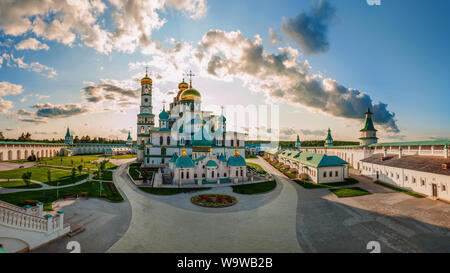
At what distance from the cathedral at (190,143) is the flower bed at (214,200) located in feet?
17.9

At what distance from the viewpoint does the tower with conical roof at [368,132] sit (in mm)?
43562

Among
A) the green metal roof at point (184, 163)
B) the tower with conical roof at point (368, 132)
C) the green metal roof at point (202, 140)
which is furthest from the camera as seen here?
the tower with conical roof at point (368, 132)

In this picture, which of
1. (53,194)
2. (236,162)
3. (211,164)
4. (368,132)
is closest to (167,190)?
(211,164)

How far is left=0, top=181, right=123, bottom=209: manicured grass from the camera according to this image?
17.9m

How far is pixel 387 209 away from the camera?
1708cm

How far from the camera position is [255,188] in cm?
2438

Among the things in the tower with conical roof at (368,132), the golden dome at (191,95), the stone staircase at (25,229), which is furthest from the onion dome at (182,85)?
the tower with conical roof at (368,132)

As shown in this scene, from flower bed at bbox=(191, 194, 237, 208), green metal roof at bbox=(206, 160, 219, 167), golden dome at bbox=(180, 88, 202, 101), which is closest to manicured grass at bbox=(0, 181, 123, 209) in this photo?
flower bed at bbox=(191, 194, 237, 208)

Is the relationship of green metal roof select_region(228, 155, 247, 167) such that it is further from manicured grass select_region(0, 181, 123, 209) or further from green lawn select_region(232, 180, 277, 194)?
manicured grass select_region(0, 181, 123, 209)

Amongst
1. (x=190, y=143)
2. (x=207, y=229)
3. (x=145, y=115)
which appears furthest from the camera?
(x=145, y=115)

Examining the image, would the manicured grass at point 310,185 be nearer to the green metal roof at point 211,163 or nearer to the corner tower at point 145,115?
the green metal roof at point 211,163

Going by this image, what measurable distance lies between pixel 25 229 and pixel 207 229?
998 centimetres

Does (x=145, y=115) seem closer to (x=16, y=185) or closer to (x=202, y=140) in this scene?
(x=202, y=140)
